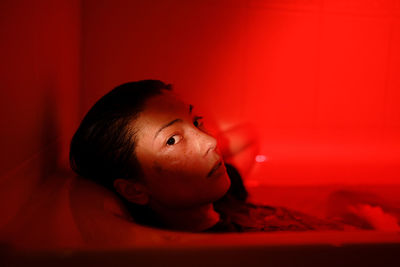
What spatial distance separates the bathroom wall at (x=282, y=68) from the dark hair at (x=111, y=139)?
605 mm

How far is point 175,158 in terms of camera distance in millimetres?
582

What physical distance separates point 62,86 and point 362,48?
1.16 metres

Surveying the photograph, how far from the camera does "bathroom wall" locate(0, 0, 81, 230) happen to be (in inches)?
17.3

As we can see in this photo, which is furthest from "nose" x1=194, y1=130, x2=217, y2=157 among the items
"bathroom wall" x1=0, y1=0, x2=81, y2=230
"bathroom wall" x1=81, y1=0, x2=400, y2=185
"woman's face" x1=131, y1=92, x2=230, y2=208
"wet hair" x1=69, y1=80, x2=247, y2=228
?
"bathroom wall" x1=81, y1=0, x2=400, y2=185

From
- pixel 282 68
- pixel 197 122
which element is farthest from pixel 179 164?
pixel 282 68

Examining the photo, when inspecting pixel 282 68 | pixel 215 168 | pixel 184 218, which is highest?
pixel 282 68

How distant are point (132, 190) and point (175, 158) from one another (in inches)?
4.3

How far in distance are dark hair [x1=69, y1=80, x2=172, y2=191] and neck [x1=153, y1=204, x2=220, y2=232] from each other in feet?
0.33

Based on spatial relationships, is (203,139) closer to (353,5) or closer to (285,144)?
(285,144)

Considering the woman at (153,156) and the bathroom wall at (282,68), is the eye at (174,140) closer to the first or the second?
the woman at (153,156)

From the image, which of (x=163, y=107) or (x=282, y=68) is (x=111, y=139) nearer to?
(x=163, y=107)

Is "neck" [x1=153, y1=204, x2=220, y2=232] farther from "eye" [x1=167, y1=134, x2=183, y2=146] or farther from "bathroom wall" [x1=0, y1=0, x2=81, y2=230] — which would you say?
"bathroom wall" [x1=0, y1=0, x2=81, y2=230]

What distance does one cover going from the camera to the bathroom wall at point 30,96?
0.44 m

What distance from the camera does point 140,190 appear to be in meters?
0.61
